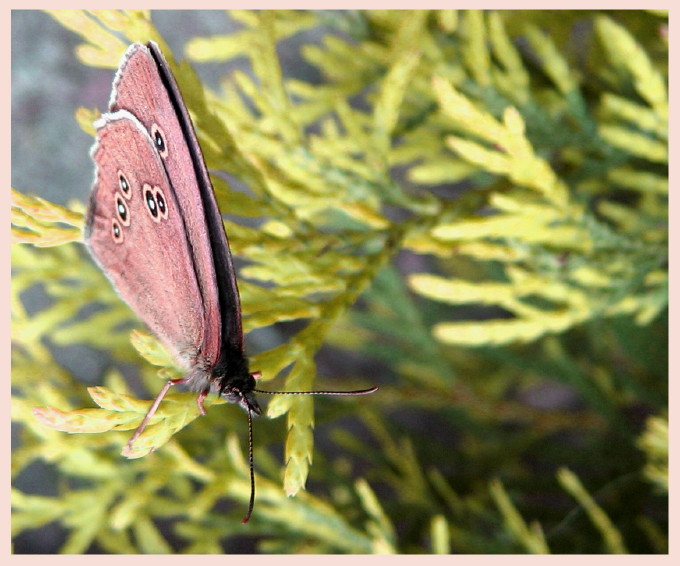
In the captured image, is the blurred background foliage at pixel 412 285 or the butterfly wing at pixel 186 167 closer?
the butterfly wing at pixel 186 167

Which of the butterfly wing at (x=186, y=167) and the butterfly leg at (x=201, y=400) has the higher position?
the butterfly wing at (x=186, y=167)

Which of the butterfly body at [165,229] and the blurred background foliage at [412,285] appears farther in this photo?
the blurred background foliage at [412,285]

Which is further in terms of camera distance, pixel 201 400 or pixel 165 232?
pixel 165 232

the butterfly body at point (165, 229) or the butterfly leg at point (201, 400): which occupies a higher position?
the butterfly body at point (165, 229)

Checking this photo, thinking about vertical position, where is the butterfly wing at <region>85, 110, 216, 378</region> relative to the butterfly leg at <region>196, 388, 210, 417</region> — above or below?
above

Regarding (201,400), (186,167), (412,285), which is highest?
(186,167)

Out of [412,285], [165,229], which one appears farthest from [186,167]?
[412,285]

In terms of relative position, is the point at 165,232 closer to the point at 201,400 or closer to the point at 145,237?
the point at 145,237

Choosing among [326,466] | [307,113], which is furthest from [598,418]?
[307,113]
